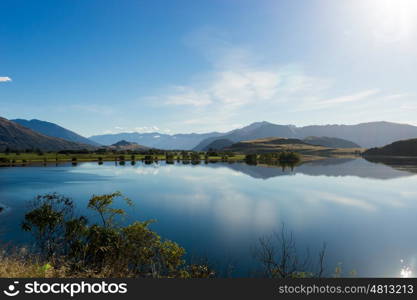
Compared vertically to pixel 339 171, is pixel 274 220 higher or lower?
lower

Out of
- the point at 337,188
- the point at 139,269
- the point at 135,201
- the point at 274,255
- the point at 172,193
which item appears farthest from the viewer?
the point at 337,188

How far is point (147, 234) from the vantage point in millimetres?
19969

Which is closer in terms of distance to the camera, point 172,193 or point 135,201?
point 135,201

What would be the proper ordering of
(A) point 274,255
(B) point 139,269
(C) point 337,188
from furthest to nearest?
(C) point 337,188 < (A) point 274,255 < (B) point 139,269

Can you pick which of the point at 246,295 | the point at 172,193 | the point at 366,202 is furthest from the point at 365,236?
the point at 172,193

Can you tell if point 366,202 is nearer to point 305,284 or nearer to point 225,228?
point 225,228

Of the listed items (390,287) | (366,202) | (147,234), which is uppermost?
(390,287)

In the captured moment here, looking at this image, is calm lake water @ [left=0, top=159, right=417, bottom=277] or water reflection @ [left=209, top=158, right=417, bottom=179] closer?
calm lake water @ [left=0, top=159, right=417, bottom=277]

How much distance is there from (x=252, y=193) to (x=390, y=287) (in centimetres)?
5910

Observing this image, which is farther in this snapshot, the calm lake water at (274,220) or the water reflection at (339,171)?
the water reflection at (339,171)

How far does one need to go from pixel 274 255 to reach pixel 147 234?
14.9 metres

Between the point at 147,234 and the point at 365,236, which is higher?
the point at 147,234

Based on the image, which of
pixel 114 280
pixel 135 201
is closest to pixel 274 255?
pixel 114 280

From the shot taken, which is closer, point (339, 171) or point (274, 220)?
point (274, 220)
